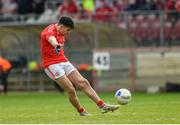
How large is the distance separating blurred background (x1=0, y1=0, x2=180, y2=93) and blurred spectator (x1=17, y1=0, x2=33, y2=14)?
1514mm

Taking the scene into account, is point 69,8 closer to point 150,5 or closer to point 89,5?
point 89,5

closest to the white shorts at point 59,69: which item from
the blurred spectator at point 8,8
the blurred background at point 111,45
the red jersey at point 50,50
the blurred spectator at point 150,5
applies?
the red jersey at point 50,50

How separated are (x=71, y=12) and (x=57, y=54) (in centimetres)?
1934

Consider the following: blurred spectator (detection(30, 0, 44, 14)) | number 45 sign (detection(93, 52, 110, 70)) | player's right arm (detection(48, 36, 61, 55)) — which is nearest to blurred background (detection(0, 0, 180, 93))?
number 45 sign (detection(93, 52, 110, 70))

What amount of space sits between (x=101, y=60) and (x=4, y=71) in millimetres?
4560

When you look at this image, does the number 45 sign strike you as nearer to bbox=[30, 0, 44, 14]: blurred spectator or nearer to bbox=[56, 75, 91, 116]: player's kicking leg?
bbox=[30, 0, 44, 14]: blurred spectator

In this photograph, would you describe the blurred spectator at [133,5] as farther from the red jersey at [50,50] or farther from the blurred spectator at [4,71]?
the red jersey at [50,50]

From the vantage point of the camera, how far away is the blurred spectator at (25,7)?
127 ft

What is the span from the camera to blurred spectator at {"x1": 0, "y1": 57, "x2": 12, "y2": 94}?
1345 inches

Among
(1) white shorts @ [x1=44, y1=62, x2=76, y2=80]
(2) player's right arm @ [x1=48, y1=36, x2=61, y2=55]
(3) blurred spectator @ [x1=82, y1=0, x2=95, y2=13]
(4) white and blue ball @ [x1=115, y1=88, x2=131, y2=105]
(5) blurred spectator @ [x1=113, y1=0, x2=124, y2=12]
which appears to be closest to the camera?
(2) player's right arm @ [x1=48, y1=36, x2=61, y2=55]

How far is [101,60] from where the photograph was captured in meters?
34.5

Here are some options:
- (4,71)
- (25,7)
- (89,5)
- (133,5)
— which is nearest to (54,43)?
(4,71)

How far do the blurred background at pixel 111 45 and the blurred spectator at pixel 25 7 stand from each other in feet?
4.97

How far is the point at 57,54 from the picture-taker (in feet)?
56.6
